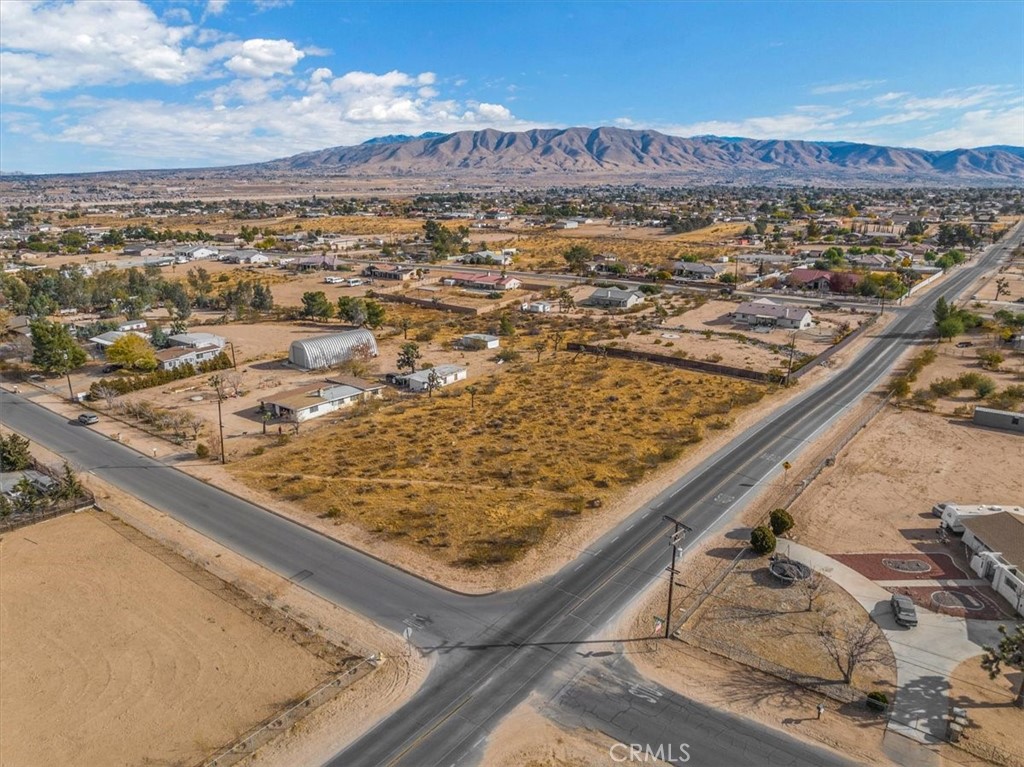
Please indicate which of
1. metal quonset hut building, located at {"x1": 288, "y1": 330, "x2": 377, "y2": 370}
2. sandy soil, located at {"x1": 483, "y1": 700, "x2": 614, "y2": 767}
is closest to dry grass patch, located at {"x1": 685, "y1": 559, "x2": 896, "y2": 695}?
sandy soil, located at {"x1": 483, "y1": 700, "x2": 614, "y2": 767}

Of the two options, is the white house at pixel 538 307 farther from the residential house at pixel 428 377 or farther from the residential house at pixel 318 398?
the residential house at pixel 318 398

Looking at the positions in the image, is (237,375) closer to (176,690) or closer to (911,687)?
(176,690)

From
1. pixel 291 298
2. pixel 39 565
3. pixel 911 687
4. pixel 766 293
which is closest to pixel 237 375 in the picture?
pixel 39 565

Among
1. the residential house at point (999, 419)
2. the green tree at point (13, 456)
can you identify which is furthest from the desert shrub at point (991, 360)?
the green tree at point (13, 456)

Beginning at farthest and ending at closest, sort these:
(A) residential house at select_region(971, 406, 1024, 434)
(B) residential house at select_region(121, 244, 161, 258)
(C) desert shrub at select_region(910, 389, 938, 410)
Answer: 1. (B) residential house at select_region(121, 244, 161, 258)
2. (C) desert shrub at select_region(910, 389, 938, 410)
3. (A) residential house at select_region(971, 406, 1024, 434)

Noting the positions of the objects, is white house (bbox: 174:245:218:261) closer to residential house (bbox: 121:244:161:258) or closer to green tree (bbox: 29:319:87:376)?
residential house (bbox: 121:244:161:258)

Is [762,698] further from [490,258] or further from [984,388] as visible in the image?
[490,258]
